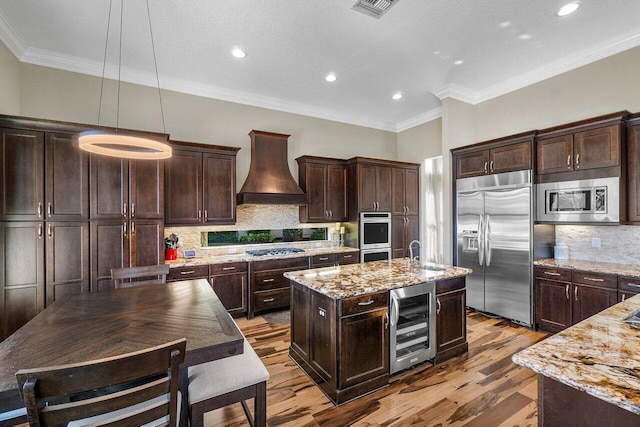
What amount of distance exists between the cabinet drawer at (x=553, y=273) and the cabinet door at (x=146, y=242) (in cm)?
484

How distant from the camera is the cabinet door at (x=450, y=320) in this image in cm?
280

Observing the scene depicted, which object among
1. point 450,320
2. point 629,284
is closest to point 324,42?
point 450,320

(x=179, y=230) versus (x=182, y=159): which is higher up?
(x=182, y=159)

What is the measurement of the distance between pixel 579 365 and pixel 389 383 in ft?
5.59

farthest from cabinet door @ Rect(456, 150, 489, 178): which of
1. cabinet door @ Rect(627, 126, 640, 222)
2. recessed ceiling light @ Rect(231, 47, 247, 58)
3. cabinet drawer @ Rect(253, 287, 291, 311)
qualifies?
recessed ceiling light @ Rect(231, 47, 247, 58)

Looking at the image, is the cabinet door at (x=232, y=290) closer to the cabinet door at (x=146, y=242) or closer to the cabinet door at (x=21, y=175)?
the cabinet door at (x=146, y=242)

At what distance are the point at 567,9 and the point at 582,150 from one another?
155cm

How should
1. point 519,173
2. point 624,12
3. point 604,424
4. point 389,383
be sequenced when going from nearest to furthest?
point 604,424 → point 389,383 → point 624,12 → point 519,173

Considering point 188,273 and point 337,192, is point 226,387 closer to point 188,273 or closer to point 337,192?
point 188,273

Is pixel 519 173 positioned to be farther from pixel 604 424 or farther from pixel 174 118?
pixel 174 118

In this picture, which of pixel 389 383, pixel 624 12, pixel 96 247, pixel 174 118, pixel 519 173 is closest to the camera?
pixel 389 383

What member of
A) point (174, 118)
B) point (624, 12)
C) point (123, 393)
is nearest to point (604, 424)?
point (123, 393)

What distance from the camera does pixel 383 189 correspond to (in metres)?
5.42

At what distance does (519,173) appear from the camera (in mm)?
3771
